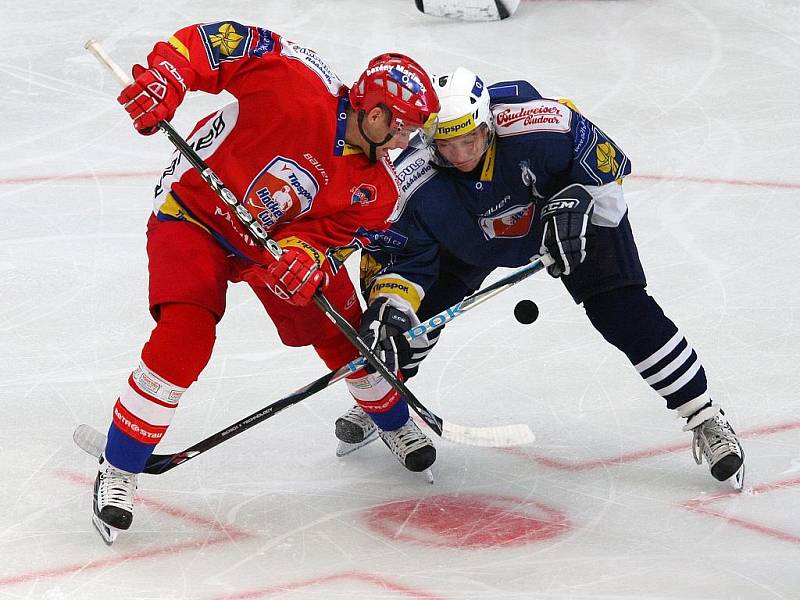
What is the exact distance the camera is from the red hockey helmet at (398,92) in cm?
247

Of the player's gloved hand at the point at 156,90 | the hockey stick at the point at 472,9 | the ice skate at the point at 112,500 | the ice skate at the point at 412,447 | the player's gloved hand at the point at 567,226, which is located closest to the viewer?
the player's gloved hand at the point at 156,90

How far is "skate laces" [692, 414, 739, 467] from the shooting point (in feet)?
9.24

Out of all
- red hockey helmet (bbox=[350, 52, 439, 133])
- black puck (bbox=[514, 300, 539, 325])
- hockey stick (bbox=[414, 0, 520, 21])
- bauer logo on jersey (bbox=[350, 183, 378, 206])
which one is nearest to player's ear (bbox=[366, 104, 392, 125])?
red hockey helmet (bbox=[350, 52, 439, 133])

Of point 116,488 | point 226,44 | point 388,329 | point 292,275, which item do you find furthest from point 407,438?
point 226,44

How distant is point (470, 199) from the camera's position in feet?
9.34

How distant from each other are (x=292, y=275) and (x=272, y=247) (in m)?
0.08

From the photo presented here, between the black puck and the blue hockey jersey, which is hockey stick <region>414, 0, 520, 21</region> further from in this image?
the black puck

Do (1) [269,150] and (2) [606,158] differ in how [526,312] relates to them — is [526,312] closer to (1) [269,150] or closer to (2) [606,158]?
(2) [606,158]

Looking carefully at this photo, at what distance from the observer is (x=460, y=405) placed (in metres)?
3.27

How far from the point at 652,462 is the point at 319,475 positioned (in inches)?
32.9

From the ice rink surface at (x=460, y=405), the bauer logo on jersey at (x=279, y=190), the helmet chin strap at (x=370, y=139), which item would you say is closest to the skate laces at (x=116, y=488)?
the ice rink surface at (x=460, y=405)

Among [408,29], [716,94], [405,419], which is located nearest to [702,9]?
[716,94]

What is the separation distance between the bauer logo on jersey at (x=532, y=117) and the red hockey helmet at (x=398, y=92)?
0.28 metres

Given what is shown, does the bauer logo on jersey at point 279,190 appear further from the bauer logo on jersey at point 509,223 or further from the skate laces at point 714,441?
the skate laces at point 714,441
